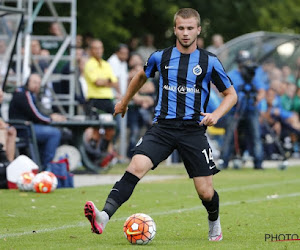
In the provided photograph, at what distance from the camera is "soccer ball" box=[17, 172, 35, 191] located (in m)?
13.2

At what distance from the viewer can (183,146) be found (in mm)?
8156

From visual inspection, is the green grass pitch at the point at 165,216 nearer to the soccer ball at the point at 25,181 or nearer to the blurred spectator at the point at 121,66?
the soccer ball at the point at 25,181

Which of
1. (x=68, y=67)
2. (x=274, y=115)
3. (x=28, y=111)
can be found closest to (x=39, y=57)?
(x=68, y=67)

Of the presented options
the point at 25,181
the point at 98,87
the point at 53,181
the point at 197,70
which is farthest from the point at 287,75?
the point at 197,70

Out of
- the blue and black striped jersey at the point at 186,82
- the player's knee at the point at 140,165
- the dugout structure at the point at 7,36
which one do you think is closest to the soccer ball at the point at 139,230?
the player's knee at the point at 140,165

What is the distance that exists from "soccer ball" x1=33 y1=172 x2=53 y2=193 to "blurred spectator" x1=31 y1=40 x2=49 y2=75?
5117mm

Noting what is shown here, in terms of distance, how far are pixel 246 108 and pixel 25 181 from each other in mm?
7213

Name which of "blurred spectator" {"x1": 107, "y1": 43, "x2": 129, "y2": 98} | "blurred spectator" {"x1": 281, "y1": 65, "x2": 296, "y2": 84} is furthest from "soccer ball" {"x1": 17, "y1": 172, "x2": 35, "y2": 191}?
"blurred spectator" {"x1": 281, "y1": 65, "x2": 296, "y2": 84}

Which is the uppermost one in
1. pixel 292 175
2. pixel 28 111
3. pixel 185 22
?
pixel 185 22

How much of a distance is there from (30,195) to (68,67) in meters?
6.04

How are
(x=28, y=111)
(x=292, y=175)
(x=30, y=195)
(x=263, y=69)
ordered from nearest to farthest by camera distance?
1. (x=30, y=195)
2. (x=28, y=111)
3. (x=292, y=175)
4. (x=263, y=69)

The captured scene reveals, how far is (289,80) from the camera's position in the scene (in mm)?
A: 24516

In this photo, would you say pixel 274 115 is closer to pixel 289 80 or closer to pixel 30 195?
pixel 289 80

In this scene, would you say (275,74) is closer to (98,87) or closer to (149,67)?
(98,87)
